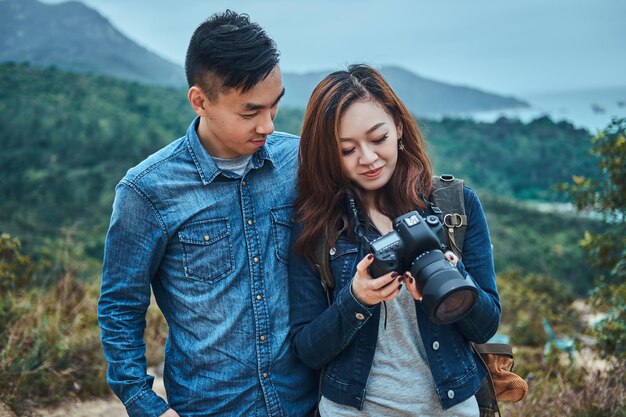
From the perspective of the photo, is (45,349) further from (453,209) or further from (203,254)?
(453,209)

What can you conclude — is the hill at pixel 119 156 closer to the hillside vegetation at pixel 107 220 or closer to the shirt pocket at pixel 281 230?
the hillside vegetation at pixel 107 220

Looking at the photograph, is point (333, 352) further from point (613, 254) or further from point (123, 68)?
point (123, 68)

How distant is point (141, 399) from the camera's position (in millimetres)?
1733

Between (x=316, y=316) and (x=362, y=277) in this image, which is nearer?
(x=362, y=277)

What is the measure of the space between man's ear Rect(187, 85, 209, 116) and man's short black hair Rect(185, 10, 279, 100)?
0.02m

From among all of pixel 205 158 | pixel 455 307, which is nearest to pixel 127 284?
pixel 205 158

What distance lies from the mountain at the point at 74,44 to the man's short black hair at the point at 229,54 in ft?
65.1

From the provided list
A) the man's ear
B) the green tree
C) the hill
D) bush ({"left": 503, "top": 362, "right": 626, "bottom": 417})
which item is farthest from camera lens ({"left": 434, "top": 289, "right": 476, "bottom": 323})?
the hill

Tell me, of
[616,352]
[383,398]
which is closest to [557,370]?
[616,352]

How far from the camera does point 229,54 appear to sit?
1757 mm

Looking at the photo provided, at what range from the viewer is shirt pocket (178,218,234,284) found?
1.78 meters

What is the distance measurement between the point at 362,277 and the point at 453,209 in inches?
14.6

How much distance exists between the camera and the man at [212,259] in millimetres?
1739

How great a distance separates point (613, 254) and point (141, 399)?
326 centimetres
